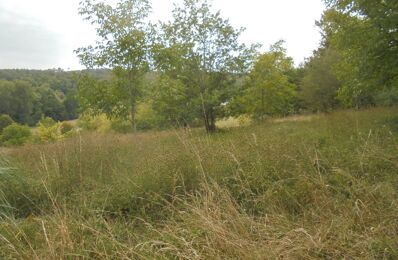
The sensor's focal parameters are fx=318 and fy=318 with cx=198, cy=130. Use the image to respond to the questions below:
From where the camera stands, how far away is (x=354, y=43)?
10891mm

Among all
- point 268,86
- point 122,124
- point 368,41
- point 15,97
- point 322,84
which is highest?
point 368,41

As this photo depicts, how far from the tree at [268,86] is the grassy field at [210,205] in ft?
42.7

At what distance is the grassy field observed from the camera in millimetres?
2613

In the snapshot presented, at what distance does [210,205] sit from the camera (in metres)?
3.41

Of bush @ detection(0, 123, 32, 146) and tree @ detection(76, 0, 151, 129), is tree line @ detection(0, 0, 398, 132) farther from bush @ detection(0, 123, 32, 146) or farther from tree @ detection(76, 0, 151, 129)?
→ bush @ detection(0, 123, 32, 146)

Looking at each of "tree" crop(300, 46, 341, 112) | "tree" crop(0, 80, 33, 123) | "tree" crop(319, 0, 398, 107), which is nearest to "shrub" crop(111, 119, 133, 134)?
"tree" crop(319, 0, 398, 107)

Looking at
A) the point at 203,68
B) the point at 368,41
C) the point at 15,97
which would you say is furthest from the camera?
the point at 15,97

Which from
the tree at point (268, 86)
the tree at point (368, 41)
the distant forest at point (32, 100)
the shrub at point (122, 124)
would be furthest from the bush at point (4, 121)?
the tree at point (368, 41)

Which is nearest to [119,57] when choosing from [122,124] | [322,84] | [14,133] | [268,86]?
[122,124]

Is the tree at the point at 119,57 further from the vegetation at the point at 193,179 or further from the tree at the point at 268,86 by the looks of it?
the tree at the point at 268,86

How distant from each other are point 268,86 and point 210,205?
58.2 ft

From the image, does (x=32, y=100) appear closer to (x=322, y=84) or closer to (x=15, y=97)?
(x=15, y=97)

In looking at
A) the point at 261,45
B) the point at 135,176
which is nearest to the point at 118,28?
the point at 135,176

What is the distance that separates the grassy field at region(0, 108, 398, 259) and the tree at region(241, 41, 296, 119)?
13022 mm
